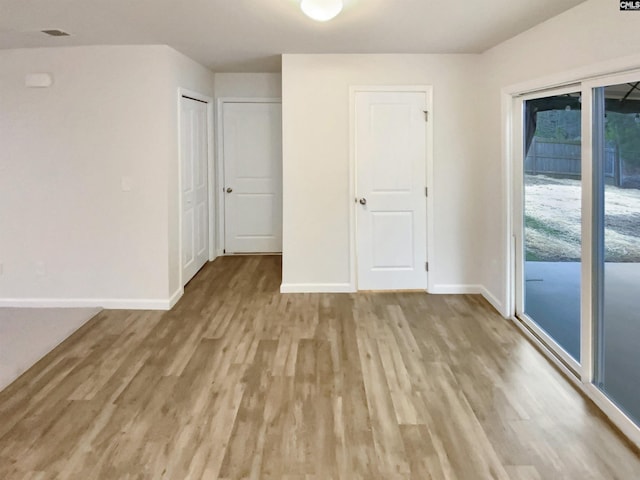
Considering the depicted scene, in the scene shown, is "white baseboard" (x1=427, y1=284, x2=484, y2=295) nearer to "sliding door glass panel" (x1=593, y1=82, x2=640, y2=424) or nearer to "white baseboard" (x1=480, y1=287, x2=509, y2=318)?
"white baseboard" (x1=480, y1=287, x2=509, y2=318)

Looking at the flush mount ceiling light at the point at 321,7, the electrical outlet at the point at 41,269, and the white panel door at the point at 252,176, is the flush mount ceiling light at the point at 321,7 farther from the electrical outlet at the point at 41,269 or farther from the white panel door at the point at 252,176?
the white panel door at the point at 252,176

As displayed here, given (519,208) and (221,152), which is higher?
(221,152)

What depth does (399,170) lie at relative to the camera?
4.84 meters

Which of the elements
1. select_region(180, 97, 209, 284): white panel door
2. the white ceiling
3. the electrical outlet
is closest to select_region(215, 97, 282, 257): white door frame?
select_region(180, 97, 209, 284): white panel door

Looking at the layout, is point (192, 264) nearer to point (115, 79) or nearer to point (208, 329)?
point (208, 329)

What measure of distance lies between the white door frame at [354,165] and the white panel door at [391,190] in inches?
1.5

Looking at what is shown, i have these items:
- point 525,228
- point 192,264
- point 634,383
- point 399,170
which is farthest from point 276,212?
point 634,383

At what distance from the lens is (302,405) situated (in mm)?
2734

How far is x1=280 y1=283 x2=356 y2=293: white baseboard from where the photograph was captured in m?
4.93

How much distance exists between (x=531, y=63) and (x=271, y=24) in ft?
6.18

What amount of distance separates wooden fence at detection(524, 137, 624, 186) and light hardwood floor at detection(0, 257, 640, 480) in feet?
4.06

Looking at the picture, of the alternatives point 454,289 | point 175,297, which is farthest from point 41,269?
point 454,289

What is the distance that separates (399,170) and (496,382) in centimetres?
242

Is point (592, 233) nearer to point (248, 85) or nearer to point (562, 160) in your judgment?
point (562, 160)
